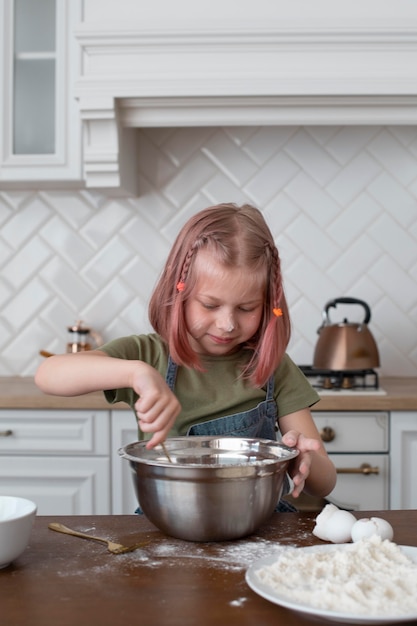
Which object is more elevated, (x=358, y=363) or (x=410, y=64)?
(x=410, y=64)

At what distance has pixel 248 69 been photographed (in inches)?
92.0

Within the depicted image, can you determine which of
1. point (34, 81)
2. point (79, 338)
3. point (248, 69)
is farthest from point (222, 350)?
point (34, 81)

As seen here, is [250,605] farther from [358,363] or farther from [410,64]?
[410,64]

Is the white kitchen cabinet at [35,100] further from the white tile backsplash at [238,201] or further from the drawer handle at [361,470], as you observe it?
the drawer handle at [361,470]

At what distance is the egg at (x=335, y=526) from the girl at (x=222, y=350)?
0.10m

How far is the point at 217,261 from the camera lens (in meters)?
1.33

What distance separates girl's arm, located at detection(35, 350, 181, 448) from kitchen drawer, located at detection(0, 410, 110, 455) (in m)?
1.01

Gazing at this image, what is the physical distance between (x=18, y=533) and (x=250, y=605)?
0.90 feet

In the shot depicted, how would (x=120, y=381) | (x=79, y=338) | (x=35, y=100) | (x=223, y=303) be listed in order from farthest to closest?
1. (x=79, y=338)
2. (x=35, y=100)
3. (x=223, y=303)
4. (x=120, y=381)

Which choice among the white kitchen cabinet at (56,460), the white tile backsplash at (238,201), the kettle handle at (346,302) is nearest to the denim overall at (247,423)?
the white kitchen cabinet at (56,460)

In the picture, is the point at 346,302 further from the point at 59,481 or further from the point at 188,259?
the point at 188,259

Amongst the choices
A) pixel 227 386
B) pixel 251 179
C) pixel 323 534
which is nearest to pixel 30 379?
pixel 251 179

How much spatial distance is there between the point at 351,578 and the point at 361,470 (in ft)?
4.69

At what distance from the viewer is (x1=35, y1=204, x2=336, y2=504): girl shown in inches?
50.0
